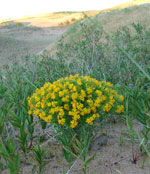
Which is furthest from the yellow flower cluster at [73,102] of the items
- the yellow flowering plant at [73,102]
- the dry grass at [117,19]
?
the dry grass at [117,19]

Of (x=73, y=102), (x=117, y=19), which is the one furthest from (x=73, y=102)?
(x=117, y=19)

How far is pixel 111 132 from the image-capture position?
238 centimetres

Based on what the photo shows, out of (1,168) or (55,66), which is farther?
(55,66)

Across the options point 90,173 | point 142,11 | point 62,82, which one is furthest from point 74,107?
point 142,11

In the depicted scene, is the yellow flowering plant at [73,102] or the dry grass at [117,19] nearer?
the yellow flowering plant at [73,102]

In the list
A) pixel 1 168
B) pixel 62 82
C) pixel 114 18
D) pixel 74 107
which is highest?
pixel 114 18

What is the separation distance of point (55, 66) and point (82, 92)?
190cm

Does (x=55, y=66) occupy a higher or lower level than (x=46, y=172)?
higher

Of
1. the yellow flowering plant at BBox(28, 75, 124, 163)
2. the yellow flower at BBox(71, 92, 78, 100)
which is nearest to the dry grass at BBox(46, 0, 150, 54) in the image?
the yellow flowering plant at BBox(28, 75, 124, 163)

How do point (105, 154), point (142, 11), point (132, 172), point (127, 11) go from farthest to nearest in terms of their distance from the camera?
point (127, 11), point (142, 11), point (105, 154), point (132, 172)

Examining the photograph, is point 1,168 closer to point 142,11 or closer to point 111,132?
point 111,132

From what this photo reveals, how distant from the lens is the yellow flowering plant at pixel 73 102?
5.92 feet

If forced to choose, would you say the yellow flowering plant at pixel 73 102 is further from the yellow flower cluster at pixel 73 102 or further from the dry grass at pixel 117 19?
the dry grass at pixel 117 19

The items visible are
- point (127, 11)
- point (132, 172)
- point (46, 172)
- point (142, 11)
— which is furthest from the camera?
point (127, 11)
